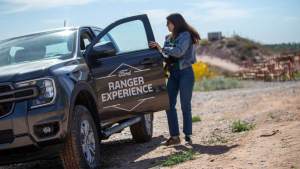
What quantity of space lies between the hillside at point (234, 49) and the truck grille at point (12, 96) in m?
54.0

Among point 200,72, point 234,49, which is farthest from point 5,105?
point 234,49

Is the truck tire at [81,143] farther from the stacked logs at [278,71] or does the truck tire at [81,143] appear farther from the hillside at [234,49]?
the hillside at [234,49]

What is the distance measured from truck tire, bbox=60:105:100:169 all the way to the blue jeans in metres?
Result: 2.12

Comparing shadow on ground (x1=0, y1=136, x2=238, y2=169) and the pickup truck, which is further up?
the pickup truck

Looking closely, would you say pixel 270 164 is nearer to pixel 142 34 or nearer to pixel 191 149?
pixel 191 149

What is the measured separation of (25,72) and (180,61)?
313cm

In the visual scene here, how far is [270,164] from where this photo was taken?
630 cm

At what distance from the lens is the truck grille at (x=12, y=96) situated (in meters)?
6.14

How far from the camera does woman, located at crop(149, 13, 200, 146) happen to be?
28.9ft

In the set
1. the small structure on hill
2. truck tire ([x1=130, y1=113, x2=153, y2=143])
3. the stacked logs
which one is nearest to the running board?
truck tire ([x1=130, y1=113, x2=153, y2=143])

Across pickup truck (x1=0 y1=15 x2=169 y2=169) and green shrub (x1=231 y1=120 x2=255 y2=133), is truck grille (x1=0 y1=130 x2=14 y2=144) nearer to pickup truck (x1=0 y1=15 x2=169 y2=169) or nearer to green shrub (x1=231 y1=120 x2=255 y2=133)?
pickup truck (x1=0 y1=15 x2=169 y2=169)

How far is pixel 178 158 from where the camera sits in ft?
A: 24.4

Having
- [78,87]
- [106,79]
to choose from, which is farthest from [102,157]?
[78,87]

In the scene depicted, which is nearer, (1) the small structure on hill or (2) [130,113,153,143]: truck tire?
(2) [130,113,153,143]: truck tire
